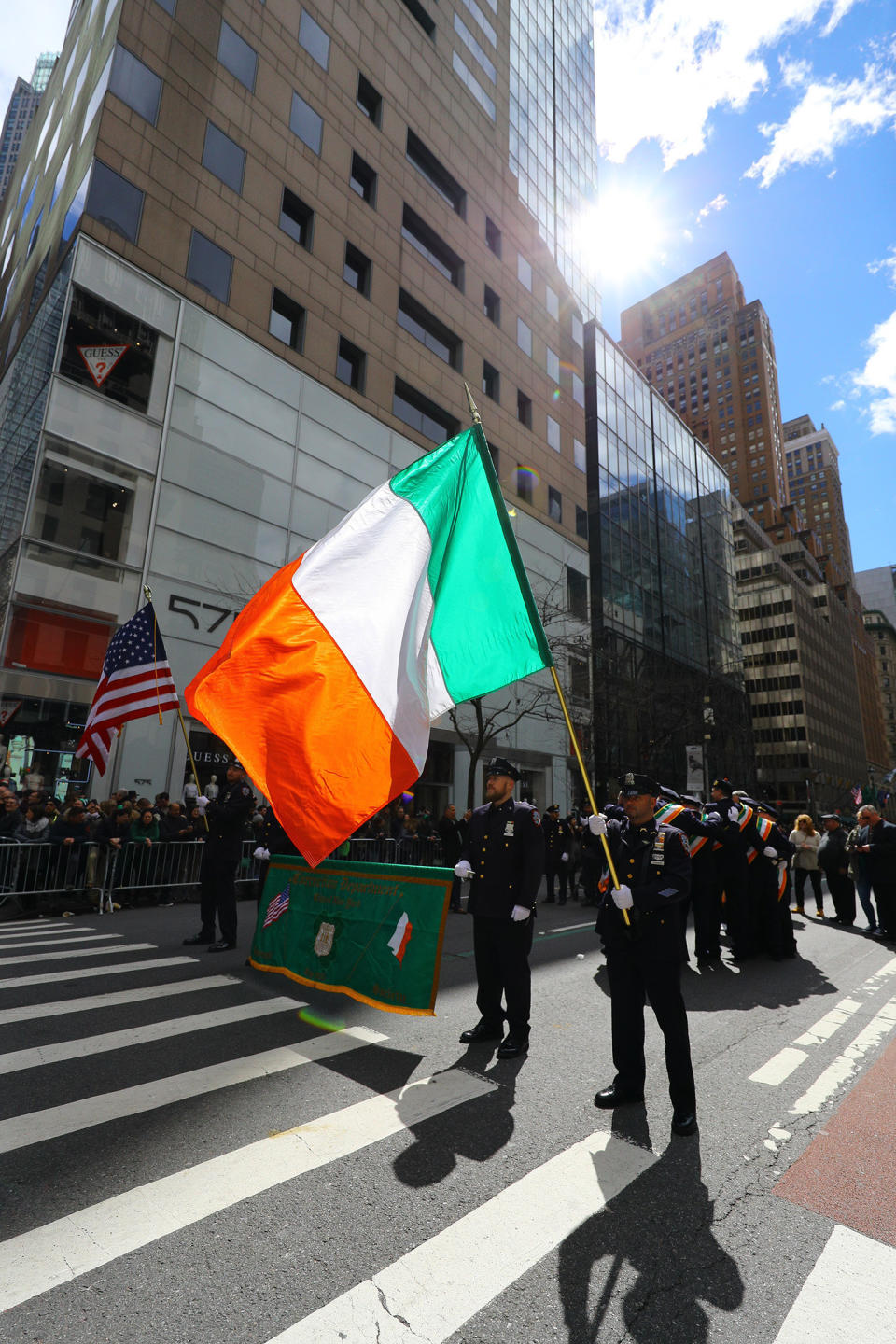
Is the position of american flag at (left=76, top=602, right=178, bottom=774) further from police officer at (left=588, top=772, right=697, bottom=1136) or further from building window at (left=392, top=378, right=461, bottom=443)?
building window at (left=392, top=378, right=461, bottom=443)

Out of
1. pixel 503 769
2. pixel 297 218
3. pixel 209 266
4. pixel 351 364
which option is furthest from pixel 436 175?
pixel 503 769

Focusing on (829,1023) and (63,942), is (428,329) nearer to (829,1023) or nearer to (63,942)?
(63,942)

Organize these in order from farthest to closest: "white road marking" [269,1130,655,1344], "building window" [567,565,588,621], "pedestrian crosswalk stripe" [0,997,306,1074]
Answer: "building window" [567,565,588,621], "pedestrian crosswalk stripe" [0,997,306,1074], "white road marking" [269,1130,655,1344]

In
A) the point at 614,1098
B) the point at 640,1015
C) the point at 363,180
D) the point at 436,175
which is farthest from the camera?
the point at 436,175

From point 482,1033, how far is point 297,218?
2704 cm

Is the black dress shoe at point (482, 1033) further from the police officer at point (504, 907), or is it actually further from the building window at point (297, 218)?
the building window at point (297, 218)

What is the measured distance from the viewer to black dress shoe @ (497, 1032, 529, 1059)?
16.9ft

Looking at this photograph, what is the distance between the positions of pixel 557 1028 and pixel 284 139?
27785mm

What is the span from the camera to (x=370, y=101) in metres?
28.2

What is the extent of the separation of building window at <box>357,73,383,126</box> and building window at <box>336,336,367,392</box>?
992cm

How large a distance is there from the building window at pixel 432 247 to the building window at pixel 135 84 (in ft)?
35.2

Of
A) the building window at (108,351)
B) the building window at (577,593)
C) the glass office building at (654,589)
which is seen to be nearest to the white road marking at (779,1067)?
the building window at (108,351)

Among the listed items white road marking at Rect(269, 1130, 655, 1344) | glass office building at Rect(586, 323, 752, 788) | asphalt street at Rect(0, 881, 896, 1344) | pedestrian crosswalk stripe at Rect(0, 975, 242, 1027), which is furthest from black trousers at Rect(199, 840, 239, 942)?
glass office building at Rect(586, 323, 752, 788)

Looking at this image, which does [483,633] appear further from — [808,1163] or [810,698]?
[810,698]
